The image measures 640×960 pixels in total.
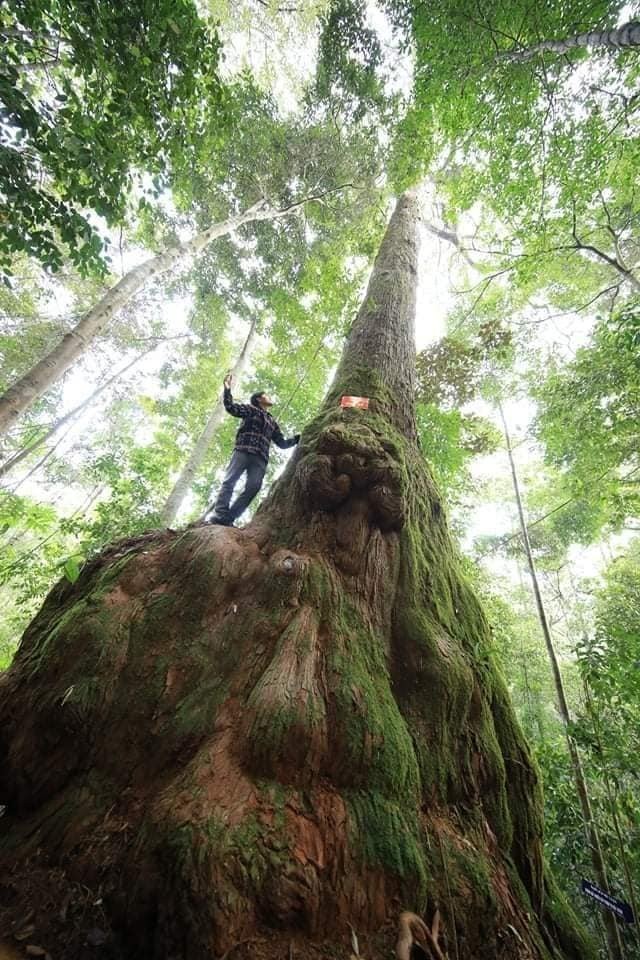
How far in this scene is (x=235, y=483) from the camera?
14.5 feet

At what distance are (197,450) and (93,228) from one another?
6.16 m

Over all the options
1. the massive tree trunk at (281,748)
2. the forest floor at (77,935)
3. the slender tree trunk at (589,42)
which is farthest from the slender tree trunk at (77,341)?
the slender tree trunk at (589,42)

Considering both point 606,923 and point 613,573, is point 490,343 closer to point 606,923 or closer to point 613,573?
point 613,573

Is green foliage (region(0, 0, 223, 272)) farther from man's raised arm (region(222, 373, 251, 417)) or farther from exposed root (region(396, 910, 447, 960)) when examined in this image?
exposed root (region(396, 910, 447, 960))

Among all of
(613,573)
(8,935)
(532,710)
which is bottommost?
(8,935)

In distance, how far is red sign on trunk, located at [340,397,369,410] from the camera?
10.9 ft

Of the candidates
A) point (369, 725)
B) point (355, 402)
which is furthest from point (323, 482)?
point (369, 725)

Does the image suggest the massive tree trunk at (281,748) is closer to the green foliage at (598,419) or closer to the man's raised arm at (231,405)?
the man's raised arm at (231,405)

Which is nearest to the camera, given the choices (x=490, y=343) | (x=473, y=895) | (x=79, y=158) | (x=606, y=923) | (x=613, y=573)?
(x=473, y=895)

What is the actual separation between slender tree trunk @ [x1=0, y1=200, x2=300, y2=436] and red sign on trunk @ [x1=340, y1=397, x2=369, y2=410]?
379 cm

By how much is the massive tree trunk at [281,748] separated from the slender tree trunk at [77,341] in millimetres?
2897

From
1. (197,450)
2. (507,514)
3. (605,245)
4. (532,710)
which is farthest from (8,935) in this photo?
(507,514)

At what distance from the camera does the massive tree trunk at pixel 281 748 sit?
135cm

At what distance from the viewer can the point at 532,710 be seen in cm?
1053
